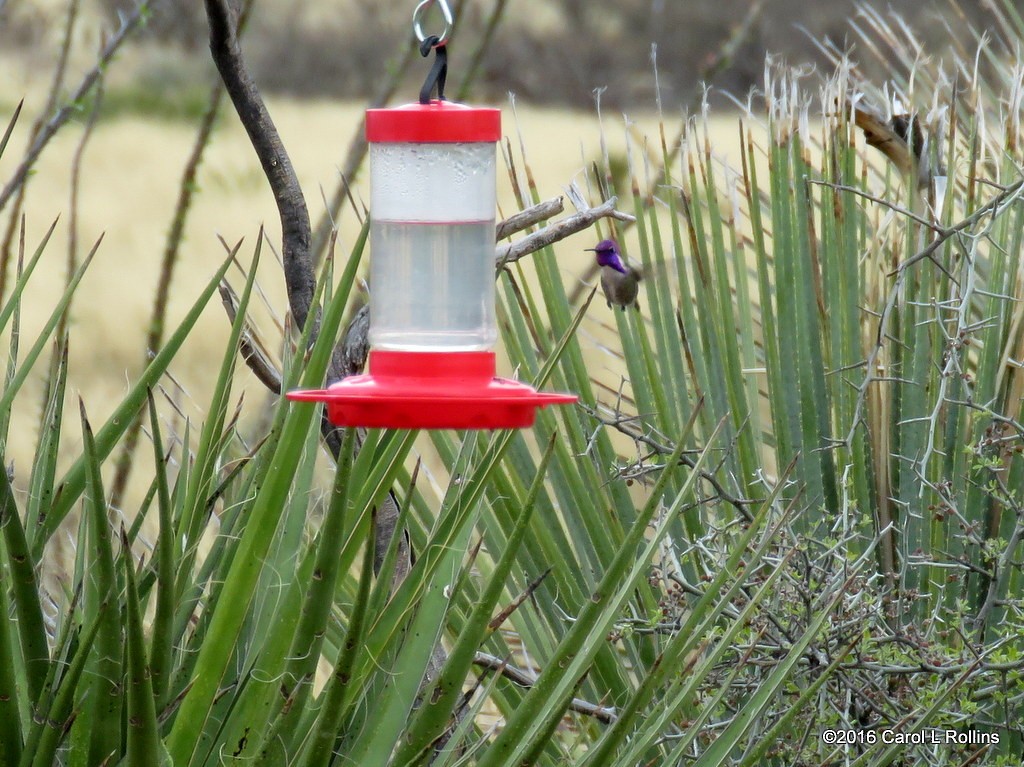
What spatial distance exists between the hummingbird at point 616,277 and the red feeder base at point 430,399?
0.89 m

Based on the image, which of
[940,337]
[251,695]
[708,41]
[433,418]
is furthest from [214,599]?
[708,41]

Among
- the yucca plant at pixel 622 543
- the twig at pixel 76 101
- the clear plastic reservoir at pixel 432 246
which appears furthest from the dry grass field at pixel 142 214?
the clear plastic reservoir at pixel 432 246

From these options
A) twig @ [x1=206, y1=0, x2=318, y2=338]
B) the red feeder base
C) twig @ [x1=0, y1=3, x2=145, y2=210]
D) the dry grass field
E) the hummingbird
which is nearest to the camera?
the red feeder base

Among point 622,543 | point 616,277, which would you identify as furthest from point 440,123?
point 616,277

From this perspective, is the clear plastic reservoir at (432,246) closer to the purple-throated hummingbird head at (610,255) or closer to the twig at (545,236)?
the twig at (545,236)

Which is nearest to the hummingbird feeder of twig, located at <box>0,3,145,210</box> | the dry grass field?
twig, located at <box>0,3,145,210</box>

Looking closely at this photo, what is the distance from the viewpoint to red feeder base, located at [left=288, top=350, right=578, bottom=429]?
71 cm

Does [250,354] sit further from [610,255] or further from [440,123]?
[610,255]

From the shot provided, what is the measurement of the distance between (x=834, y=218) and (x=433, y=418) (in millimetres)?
1110

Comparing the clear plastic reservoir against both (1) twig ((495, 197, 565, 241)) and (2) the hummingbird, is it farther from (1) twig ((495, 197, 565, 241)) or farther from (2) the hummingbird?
(2) the hummingbird

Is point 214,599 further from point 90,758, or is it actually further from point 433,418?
point 433,418

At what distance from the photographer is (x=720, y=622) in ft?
4.76

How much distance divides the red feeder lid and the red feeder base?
14cm

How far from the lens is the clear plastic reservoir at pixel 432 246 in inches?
Result: 35.4
